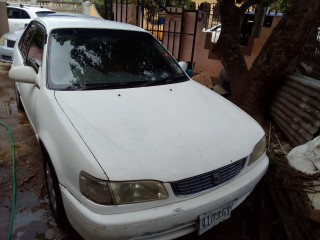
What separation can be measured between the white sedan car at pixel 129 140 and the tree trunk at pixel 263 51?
158 centimetres

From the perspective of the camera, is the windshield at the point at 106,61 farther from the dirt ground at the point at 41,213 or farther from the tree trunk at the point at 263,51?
the tree trunk at the point at 263,51

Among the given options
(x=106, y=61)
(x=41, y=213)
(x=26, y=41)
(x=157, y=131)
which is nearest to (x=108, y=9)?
(x=26, y=41)

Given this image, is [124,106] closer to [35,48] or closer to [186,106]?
[186,106]

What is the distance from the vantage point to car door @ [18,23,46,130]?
2785 mm

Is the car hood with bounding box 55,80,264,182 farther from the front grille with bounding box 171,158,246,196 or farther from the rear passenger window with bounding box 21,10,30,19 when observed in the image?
the rear passenger window with bounding box 21,10,30,19

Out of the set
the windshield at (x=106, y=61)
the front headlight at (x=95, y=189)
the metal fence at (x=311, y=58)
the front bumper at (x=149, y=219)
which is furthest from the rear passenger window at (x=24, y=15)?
the front headlight at (x=95, y=189)

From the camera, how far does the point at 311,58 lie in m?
4.12

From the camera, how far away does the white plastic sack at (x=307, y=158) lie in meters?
2.80

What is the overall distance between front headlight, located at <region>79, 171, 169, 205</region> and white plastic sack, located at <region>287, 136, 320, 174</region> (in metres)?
1.84

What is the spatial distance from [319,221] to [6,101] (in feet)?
16.3

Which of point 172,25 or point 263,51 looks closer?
point 263,51

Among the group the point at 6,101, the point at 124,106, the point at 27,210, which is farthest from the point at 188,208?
the point at 6,101

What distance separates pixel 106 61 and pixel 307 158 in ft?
7.47

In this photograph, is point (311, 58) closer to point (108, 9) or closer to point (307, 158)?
point (307, 158)
